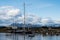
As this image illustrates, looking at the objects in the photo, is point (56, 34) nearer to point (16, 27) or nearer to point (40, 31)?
point (40, 31)

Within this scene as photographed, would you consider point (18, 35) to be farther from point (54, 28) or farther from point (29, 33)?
point (54, 28)

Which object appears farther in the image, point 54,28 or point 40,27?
point 54,28

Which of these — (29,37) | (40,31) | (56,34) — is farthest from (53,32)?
(29,37)

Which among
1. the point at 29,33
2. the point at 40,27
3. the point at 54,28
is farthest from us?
the point at 54,28

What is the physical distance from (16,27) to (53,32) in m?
14.3

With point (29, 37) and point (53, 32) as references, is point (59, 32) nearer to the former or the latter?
point (53, 32)

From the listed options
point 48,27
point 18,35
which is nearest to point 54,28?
point 48,27

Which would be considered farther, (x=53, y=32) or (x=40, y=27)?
(x=53, y=32)

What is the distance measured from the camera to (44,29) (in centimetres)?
5578

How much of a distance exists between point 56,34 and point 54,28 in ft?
5.81

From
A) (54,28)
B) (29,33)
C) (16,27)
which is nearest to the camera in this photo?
(29,33)

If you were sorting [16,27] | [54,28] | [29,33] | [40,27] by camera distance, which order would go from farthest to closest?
1. [54,28]
2. [40,27]
3. [16,27]
4. [29,33]

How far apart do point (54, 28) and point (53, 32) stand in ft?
5.20

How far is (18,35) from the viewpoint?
162 feet
